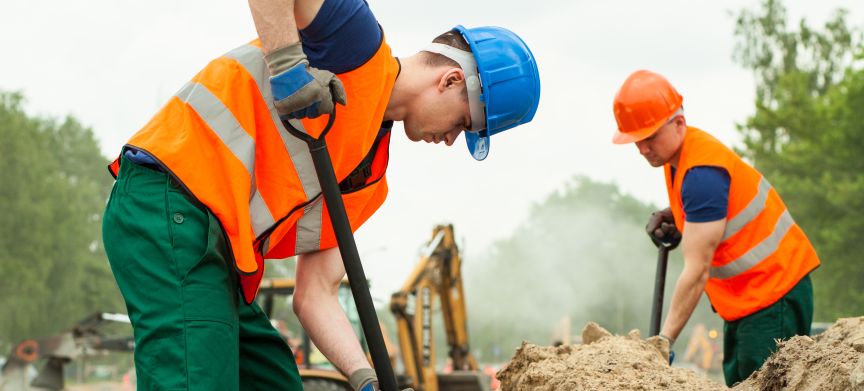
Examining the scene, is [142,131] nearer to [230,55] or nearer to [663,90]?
[230,55]

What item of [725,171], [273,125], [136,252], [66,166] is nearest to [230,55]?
[273,125]

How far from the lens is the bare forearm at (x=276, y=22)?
2.58 m

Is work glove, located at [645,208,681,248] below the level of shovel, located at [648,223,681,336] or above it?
above

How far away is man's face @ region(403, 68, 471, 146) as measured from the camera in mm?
→ 3014

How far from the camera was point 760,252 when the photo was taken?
471 cm

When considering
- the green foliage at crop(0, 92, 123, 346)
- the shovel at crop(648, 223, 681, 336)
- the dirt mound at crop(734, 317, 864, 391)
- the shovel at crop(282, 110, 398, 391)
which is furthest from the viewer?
the green foliage at crop(0, 92, 123, 346)

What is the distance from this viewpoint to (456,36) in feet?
10.3

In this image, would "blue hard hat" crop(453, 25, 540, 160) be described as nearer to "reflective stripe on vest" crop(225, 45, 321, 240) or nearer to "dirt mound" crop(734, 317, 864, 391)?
"reflective stripe on vest" crop(225, 45, 321, 240)

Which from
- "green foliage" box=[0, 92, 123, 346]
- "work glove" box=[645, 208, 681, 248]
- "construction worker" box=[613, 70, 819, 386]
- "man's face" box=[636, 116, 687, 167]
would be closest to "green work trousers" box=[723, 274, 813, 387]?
"construction worker" box=[613, 70, 819, 386]

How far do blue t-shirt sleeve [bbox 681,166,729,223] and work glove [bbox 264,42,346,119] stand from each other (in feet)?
8.28

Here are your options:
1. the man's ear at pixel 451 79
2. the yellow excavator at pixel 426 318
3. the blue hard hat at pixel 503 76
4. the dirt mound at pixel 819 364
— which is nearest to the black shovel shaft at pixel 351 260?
the man's ear at pixel 451 79

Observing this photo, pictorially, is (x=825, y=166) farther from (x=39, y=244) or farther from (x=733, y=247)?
(x=39, y=244)

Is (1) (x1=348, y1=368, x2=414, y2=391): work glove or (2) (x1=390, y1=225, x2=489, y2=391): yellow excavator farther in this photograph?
(2) (x1=390, y1=225, x2=489, y2=391): yellow excavator

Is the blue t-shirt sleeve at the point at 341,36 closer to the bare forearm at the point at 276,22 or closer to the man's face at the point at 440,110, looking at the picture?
the bare forearm at the point at 276,22
